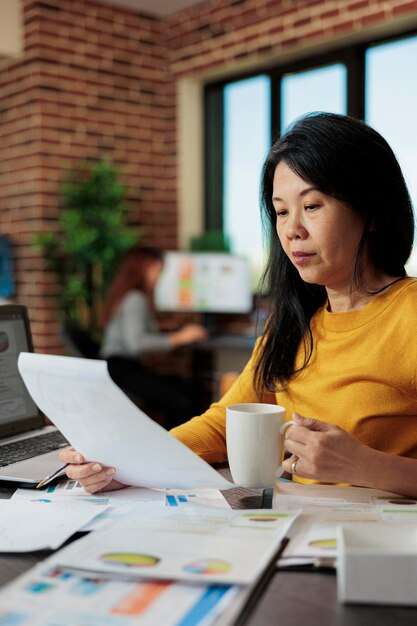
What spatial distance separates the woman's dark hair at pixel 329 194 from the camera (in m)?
1.32

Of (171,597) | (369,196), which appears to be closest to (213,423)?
(369,196)

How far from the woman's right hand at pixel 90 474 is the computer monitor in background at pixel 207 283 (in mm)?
3612

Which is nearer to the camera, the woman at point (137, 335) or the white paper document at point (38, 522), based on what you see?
the white paper document at point (38, 522)

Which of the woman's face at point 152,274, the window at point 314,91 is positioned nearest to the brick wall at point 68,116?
the woman's face at point 152,274

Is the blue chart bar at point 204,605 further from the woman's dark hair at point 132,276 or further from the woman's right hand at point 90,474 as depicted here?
the woman's dark hair at point 132,276

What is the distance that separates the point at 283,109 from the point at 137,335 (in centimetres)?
182

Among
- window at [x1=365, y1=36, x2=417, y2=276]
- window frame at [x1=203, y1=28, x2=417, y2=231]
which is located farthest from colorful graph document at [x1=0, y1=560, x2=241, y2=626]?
window at [x1=365, y1=36, x2=417, y2=276]

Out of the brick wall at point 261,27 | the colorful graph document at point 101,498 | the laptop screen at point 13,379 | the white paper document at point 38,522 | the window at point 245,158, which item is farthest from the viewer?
the window at point 245,158

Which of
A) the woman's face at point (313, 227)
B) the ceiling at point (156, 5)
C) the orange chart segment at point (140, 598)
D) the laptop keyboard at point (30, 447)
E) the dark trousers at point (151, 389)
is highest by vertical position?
the ceiling at point (156, 5)

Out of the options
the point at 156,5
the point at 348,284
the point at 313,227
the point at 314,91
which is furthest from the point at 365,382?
the point at 156,5

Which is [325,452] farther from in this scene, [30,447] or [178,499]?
[30,447]

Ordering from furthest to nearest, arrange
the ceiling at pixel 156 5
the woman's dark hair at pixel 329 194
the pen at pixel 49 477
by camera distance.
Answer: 1. the ceiling at pixel 156 5
2. the woman's dark hair at pixel 329 194
3. the pen at pixel 49 477

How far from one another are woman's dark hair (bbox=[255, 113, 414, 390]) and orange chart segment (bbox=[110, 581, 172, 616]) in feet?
2.45

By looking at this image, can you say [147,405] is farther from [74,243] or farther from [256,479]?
[256,479]
